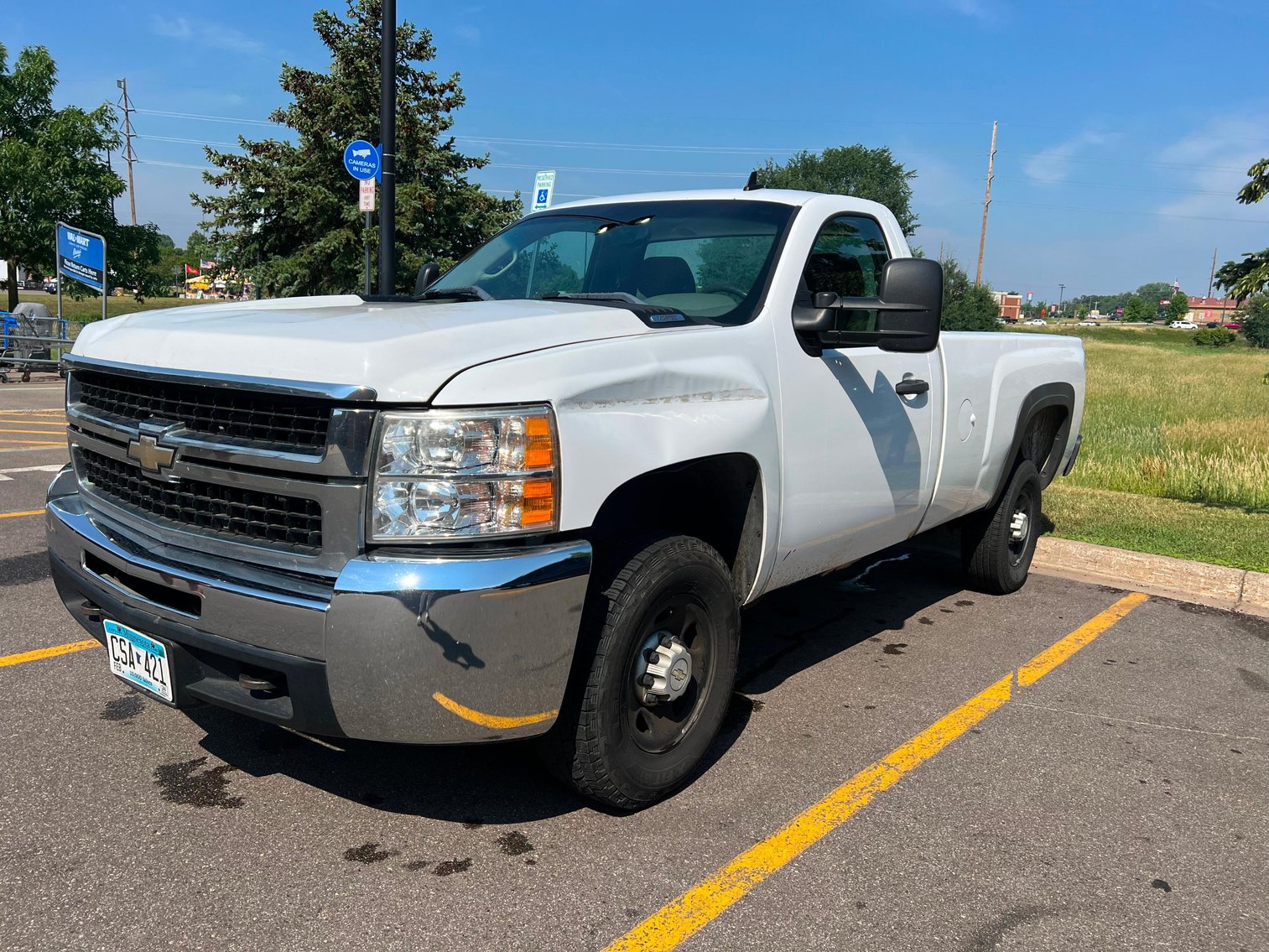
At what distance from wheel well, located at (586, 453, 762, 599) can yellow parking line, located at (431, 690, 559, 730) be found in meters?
0.57

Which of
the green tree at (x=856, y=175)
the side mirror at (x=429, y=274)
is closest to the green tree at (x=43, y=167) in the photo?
the side mirror at (x=429, y=274)

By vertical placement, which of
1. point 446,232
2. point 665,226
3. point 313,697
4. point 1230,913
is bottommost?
point 1230,913

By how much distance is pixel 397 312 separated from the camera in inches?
120

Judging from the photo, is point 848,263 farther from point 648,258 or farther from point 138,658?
point 138,658

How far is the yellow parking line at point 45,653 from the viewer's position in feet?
13.3

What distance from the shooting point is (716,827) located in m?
2.96

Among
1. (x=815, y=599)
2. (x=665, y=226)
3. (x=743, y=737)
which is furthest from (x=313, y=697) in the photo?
(x=815, y=599)

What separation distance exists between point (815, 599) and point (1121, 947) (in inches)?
122

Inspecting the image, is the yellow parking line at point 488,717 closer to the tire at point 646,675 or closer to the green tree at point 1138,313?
the tire at point 646,675

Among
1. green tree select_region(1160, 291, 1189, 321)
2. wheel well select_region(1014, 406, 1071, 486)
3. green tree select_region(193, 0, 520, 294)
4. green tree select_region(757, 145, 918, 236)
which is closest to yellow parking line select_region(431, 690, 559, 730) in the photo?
wheel well select_region(1014, 406, 1071, 486)

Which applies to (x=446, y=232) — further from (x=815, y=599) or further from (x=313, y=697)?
(x=313, y=697)

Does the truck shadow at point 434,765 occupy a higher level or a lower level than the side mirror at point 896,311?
lower

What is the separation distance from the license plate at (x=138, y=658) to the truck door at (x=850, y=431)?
194 cm

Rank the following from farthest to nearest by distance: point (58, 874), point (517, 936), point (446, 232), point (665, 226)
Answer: point (446, 232), point (665, 226), point (58, 874), point (517, 936)
